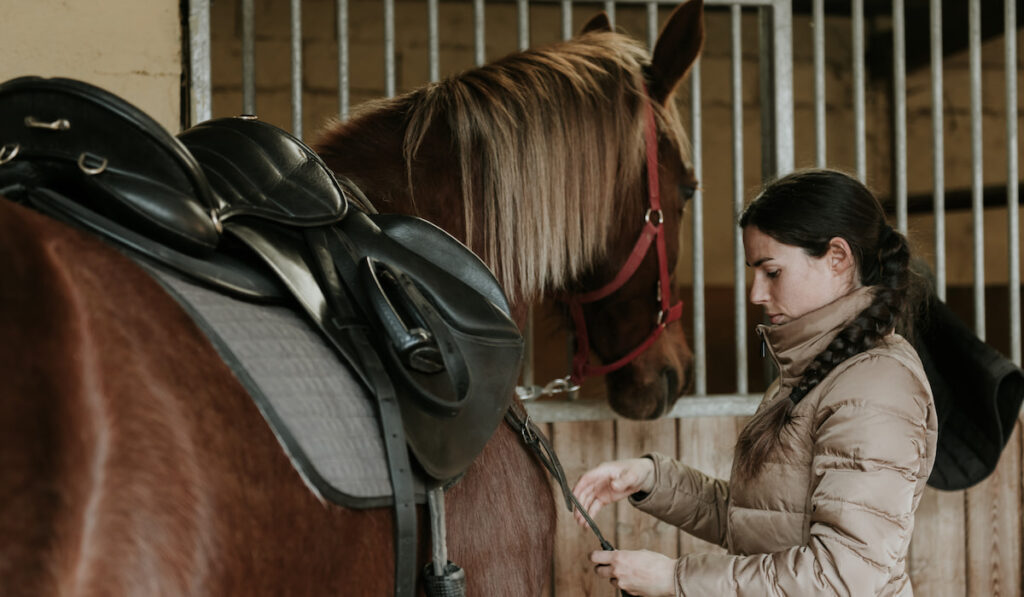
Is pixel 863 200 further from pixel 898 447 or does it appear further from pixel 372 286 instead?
pixel 372 286

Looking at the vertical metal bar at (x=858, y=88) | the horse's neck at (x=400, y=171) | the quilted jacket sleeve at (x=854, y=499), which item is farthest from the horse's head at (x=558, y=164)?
the vertical metal bar at (x=858, y=88)

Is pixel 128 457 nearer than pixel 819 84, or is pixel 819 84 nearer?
pixel 128 457

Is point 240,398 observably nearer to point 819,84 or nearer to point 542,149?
point 542,149

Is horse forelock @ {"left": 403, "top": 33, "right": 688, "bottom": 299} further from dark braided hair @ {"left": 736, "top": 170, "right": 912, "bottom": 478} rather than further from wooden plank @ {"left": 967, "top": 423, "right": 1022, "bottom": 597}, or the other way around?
wooden plank @ {"left": 967, "top": 423, "right": 1022, "bottom": 597}

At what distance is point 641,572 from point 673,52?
864 millimetres

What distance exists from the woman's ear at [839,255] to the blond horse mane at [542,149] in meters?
0.34

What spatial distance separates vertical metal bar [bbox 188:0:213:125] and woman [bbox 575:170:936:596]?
3.87 feet

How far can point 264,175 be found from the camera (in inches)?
36.8

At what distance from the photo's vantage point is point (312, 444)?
77 centimetres

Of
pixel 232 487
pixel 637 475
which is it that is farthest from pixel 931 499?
pixel 232 487

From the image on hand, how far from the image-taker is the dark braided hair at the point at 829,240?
3.86ft

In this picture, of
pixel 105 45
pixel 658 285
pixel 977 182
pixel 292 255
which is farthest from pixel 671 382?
pixel 105 45

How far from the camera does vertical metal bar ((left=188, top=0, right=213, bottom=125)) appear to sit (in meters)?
1.88

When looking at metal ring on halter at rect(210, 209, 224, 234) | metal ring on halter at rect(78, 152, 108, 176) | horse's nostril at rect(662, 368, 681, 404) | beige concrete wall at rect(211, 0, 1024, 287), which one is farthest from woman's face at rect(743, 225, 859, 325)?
beige concrete wall at rect(211, 0, 1024, 287)
